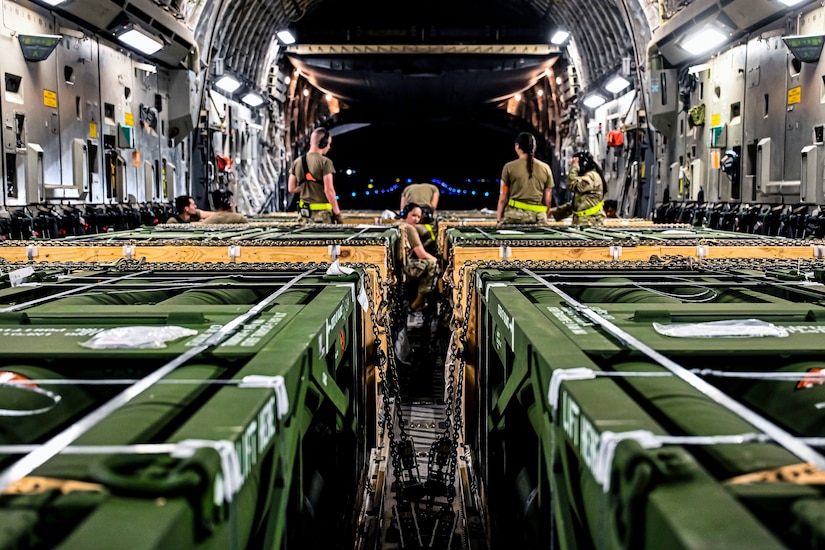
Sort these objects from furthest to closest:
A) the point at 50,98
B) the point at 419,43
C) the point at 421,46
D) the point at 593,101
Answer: the point at 419,43 → the point at 421,46 → the point at 593,101 → the point at 50,98

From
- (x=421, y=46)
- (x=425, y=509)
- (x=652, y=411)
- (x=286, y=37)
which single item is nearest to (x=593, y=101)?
(x=421, y=46)

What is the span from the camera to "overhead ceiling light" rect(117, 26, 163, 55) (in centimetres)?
980

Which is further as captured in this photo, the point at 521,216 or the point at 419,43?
the point at 419,43

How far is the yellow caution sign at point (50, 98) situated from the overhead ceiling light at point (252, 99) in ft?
22.0

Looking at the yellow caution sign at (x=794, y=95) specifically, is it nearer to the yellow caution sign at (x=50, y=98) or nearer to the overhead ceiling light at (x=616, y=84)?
the overhead ceiling light at (x=616, y=84)

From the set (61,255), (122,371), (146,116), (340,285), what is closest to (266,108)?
(146,116)

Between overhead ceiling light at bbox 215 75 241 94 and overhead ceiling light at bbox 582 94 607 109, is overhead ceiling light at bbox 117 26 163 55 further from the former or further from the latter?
overhead ceiling light at bbox 582 94 607 109

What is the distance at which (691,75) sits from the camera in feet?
36.6

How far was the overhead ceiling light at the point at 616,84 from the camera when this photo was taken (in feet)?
43.4

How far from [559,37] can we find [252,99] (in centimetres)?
650

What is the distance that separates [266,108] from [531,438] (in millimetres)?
15432

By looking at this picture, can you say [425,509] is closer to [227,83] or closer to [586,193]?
[586,193]

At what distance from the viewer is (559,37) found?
16.3m

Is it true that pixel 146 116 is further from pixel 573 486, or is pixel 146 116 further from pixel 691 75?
pixel 573 486
